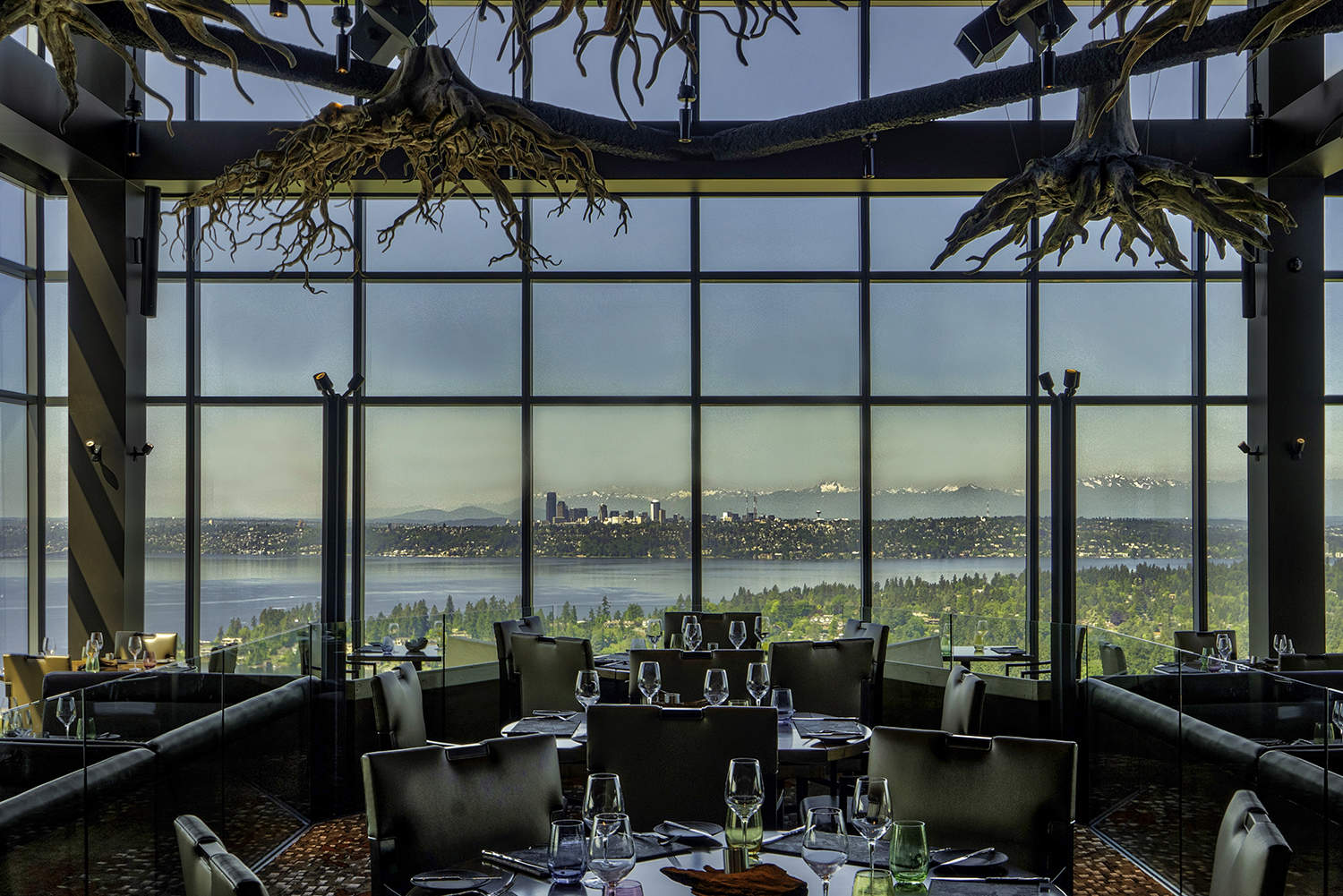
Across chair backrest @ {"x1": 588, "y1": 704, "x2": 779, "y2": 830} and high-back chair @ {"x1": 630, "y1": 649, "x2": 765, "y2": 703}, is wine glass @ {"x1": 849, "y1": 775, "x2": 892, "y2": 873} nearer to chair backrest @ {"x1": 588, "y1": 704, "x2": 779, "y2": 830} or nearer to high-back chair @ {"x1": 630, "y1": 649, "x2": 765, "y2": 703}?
chair backrest @ {"x1": 588, "y1": 704, "x2": 779, "y2": 830}

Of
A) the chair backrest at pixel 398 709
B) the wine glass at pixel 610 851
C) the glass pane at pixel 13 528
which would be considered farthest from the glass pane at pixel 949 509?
the glass pane at pixel 13 528

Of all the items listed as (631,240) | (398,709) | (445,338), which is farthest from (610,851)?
(631,240)

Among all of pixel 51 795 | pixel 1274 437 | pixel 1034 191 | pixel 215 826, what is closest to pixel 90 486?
pixel 215 826

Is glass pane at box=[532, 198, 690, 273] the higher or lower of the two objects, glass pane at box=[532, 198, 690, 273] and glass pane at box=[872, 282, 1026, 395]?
the higher

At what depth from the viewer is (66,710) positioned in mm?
3564

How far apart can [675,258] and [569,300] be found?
37.6 inches

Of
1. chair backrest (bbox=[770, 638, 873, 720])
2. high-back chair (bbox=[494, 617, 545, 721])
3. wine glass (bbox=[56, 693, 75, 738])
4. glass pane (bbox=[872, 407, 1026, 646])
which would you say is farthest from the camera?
glass pane (bbox=[872, 407, 1026, 646])

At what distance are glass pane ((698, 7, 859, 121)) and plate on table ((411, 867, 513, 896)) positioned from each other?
24.1 feet

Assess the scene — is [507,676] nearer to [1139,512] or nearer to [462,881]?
[462,881]

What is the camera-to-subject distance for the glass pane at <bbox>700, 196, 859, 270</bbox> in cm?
880

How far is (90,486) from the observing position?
8.41 m

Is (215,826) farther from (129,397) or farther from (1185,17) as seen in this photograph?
(129,397)

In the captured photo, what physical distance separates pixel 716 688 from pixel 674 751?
0.74 metres

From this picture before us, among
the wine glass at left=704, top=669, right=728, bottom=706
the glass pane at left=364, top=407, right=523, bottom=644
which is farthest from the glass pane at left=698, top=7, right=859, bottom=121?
the wine glass at left=704, top=669, right=728, bottom=706
